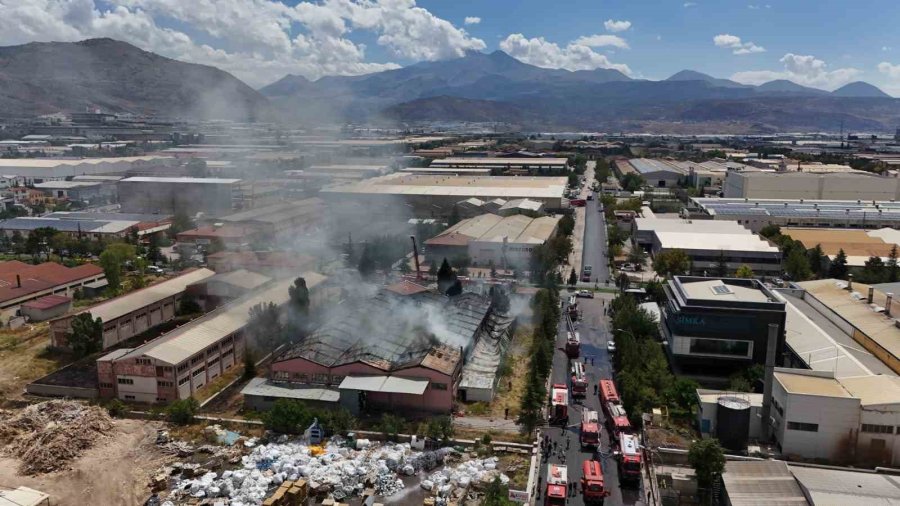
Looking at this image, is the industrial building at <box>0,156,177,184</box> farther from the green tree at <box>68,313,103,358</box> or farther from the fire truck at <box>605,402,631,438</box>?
the fire truck at <box>605,402,631,438</box>

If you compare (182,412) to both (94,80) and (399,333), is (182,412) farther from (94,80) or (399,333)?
(94,80)

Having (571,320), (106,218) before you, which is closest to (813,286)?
(571,320)

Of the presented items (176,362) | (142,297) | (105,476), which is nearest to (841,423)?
(105,476)

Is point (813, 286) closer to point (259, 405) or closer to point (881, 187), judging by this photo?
point (259, 405)

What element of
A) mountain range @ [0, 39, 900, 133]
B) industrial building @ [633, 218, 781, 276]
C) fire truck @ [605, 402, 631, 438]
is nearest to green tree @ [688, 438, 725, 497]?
fire truck @ [605, 402, 631, 438]

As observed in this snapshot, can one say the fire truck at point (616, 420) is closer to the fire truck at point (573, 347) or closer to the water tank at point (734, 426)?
the water tank at point (734, 426)

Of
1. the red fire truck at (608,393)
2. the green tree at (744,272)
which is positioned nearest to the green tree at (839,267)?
the green tree at (744,272)
